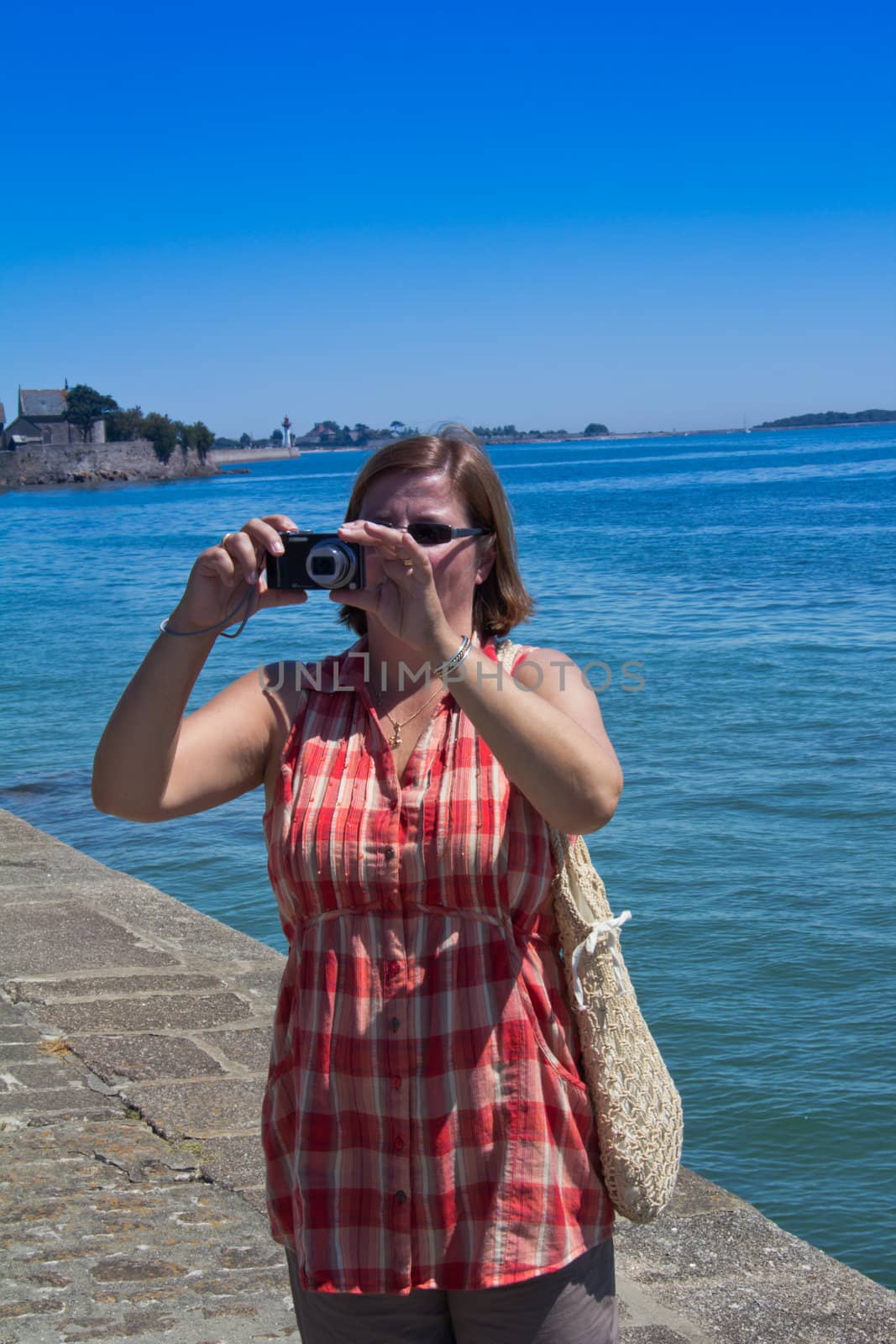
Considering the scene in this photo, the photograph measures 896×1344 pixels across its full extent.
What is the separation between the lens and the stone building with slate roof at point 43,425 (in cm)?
13325

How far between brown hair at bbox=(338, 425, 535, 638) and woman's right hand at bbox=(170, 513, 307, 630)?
0.21 metres

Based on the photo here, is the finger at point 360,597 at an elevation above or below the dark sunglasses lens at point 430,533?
below

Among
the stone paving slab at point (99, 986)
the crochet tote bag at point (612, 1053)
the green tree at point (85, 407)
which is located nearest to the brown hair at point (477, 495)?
the crochet tote bag at point (612, 1053)

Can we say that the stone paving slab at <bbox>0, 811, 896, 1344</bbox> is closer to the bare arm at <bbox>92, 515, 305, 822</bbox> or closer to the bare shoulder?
the bare arm at <bbox>92, 515, 305, 822</bbox>

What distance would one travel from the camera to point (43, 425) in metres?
135

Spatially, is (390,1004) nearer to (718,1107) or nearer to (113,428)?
(718,1107)

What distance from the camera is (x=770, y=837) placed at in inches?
429

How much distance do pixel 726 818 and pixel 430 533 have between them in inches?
388

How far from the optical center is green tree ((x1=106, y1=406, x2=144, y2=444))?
134 metres

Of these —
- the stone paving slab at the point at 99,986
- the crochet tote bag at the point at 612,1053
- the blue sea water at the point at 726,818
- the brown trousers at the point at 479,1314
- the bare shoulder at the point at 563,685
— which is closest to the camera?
the brown trousers at the point at 479,1314

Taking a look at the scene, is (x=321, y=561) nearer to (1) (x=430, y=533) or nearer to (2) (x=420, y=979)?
(1) (x=430, y=533)

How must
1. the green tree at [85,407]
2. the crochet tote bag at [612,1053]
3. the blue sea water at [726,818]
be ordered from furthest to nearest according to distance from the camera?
the green tree at [85,407], the blue sea water at [726,818], the crochet tote bag at [612,1053]

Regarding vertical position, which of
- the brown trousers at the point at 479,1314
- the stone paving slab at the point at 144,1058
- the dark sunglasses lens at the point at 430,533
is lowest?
the stone paving slab at the point at 144,1058

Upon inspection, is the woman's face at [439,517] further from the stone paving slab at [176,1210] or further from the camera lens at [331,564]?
the stone paving slab at [176,1210]
